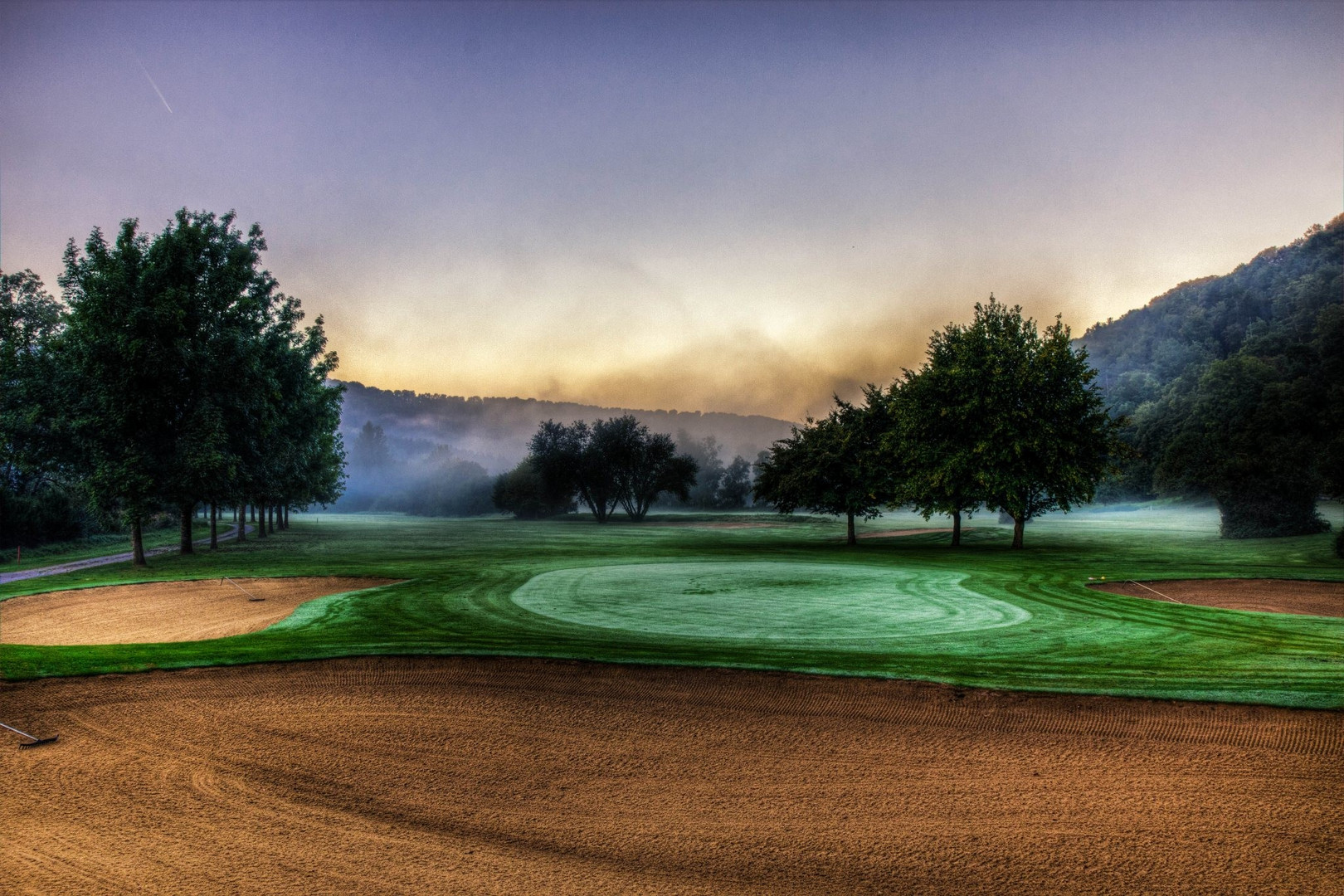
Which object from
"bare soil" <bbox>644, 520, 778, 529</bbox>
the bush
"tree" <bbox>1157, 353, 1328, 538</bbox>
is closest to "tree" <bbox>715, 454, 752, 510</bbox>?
"bare soil" <bbox>644, 520, 778, 529</bbox>

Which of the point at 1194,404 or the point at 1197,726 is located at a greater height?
the point at 1194,404

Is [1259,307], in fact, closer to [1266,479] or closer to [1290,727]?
[1266,479]

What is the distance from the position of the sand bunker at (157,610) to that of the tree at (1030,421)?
29.5m

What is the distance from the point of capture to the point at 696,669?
10422 millimetres

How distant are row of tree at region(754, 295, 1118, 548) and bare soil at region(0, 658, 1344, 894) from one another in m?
29.4

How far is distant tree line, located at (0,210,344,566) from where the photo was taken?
3159 centimetres

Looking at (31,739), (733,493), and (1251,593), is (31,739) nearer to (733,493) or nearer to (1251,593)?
(1251,593)

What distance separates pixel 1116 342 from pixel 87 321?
15994 centimetres

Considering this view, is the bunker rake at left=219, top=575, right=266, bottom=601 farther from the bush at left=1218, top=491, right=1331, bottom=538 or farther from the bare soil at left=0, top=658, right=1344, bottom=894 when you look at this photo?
the bush at left=1218, top=491, right=1331, bottom=538

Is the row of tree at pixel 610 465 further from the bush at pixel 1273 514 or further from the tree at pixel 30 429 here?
the bush at pixel 1273 514

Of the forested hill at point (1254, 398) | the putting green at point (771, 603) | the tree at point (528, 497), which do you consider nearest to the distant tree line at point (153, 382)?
the putting green at point (771, 603)

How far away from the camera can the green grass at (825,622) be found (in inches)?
412

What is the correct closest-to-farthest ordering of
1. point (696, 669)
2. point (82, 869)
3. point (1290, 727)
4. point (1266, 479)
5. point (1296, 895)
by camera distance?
point (1296, 895)
point (82, 869)
point (1290, 727)
point (696, 669)
point (1266, 479)

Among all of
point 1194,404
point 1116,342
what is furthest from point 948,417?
point 1116,342
